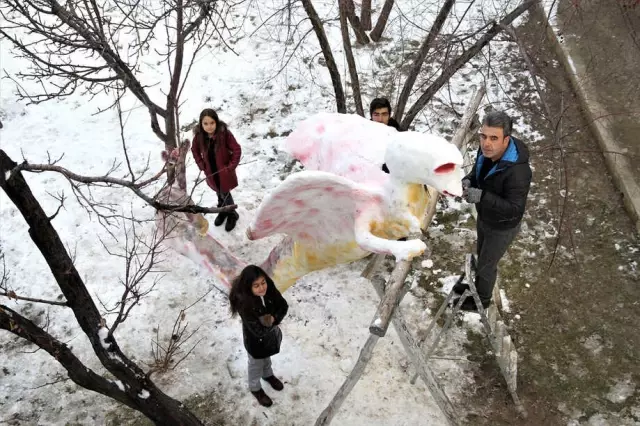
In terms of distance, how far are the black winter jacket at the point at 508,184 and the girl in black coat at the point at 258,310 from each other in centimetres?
147

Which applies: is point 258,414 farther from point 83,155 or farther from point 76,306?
point 83,155

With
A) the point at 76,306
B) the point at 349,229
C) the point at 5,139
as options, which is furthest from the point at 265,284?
the point at 5,139

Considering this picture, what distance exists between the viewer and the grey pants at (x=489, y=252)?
12.9 feet

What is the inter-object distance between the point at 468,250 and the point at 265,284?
250cm

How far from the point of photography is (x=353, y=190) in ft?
Answer: 10.7

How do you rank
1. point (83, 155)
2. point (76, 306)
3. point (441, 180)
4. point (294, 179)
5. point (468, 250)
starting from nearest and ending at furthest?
point (441, 180)
point (294, 179)
point (76, 306)
point (468, 250)
point (83, 155)

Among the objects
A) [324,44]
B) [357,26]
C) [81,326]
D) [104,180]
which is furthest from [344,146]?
[357,26]

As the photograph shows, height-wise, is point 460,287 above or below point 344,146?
below


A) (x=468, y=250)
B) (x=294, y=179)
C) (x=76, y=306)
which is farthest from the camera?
(x=468, y=250)

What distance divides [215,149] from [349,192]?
1983 mm

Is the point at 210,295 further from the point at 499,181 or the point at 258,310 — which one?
the point at 499,181

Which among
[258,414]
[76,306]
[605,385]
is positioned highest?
[76,306]

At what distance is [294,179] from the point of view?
10.4ft

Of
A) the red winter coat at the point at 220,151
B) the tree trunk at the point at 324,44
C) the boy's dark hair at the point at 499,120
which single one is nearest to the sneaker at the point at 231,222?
the red winter coat at the point at 220,151
